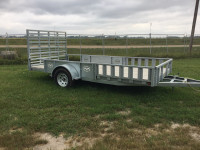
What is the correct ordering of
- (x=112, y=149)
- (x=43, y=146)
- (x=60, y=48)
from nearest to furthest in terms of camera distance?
(x=112, y=149) → (x=43, y=146) → (x=60, y=48)

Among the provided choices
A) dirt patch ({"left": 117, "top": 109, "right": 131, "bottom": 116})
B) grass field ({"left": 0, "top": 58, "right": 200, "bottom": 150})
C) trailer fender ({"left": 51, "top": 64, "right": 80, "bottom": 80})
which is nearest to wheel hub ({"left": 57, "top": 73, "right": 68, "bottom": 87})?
grass field ({"left": 0, "top": 58, "right": 200, "bottom": 150})

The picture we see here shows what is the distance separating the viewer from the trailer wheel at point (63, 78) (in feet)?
18.8

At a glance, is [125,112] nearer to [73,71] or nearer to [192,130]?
[192,130]

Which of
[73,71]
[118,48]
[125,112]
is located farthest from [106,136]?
[118,48]

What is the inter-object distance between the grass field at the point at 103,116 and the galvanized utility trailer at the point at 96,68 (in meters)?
0.42

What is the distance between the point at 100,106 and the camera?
180 inches

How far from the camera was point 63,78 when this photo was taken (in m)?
6.10

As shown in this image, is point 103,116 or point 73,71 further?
point 73,71

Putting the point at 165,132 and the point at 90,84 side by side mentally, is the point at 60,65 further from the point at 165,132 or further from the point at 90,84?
the point at 165,132

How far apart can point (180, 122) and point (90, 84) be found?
329 centimetres

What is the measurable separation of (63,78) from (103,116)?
2480mm

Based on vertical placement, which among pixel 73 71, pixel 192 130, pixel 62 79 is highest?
pixel 73 71

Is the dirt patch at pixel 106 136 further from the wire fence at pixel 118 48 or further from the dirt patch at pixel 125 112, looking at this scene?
the wire fence at pixel 118 48

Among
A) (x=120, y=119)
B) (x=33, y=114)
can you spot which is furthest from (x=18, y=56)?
(x=120, y=119)
